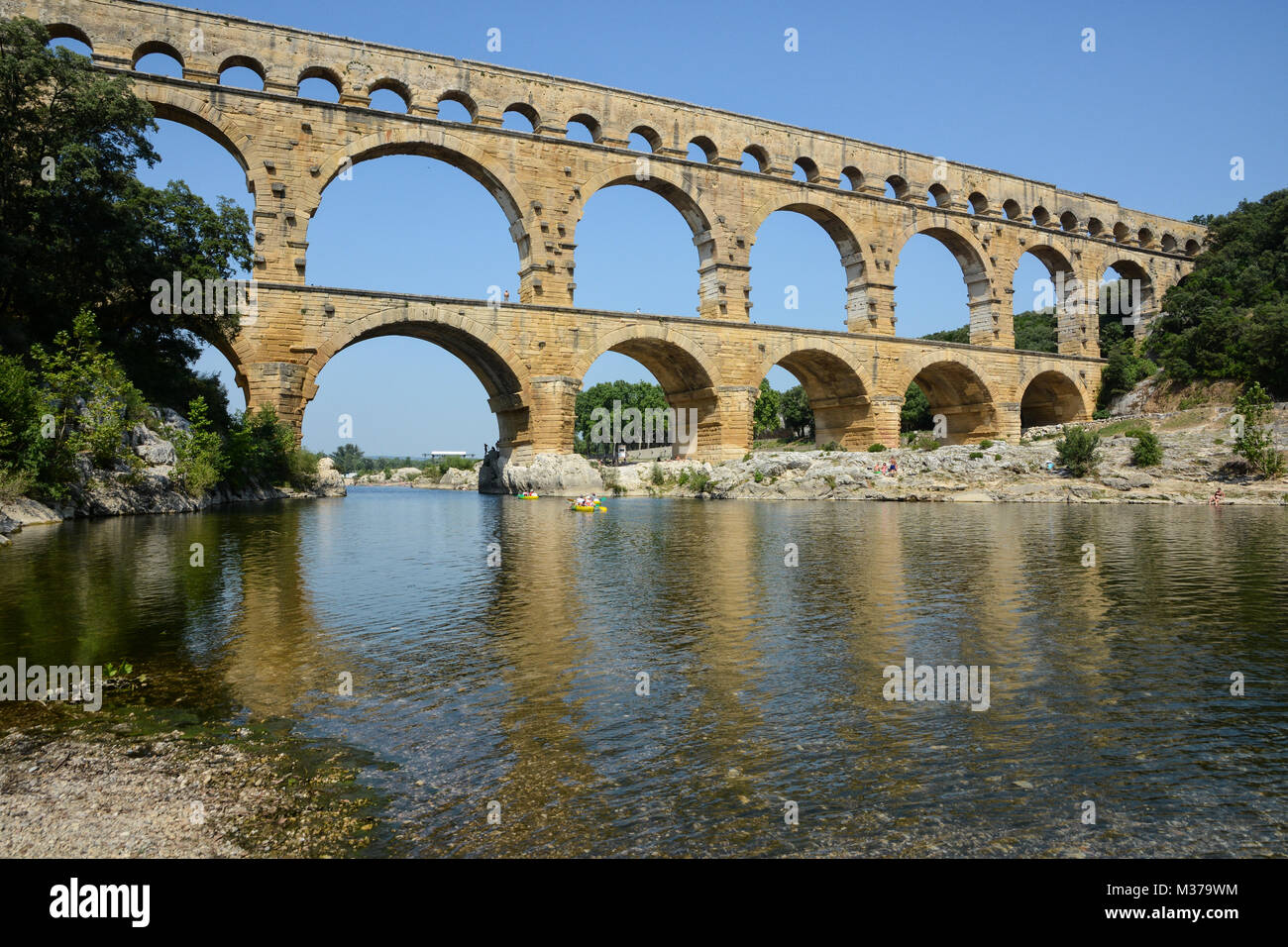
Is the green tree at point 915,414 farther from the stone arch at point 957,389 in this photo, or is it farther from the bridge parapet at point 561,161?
the stone arch at point 957,389

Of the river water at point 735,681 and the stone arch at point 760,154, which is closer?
the river water at point 735,681

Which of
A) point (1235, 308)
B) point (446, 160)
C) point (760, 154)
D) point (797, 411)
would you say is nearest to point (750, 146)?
point (760, 154)

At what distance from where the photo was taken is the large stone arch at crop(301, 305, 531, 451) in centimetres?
2827

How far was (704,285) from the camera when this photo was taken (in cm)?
3581

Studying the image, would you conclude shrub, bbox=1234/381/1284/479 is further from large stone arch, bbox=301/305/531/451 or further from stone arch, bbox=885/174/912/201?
large stone arch, bbox=301/305/531/451

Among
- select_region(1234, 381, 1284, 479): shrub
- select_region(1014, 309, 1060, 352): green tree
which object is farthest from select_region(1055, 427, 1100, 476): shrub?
select_region(1014, 309, 1060, 352): green tree

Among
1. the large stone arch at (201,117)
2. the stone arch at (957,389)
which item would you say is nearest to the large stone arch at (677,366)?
the stone arch at (957,389)

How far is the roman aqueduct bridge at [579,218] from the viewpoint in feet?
90.9

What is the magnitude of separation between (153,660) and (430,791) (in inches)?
144

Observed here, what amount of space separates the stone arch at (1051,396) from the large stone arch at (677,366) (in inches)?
706

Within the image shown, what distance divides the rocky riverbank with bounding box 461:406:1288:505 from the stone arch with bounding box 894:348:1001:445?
5096 millimetres

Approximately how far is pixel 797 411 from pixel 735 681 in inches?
2784

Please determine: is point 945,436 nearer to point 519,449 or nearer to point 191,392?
point 519,449
